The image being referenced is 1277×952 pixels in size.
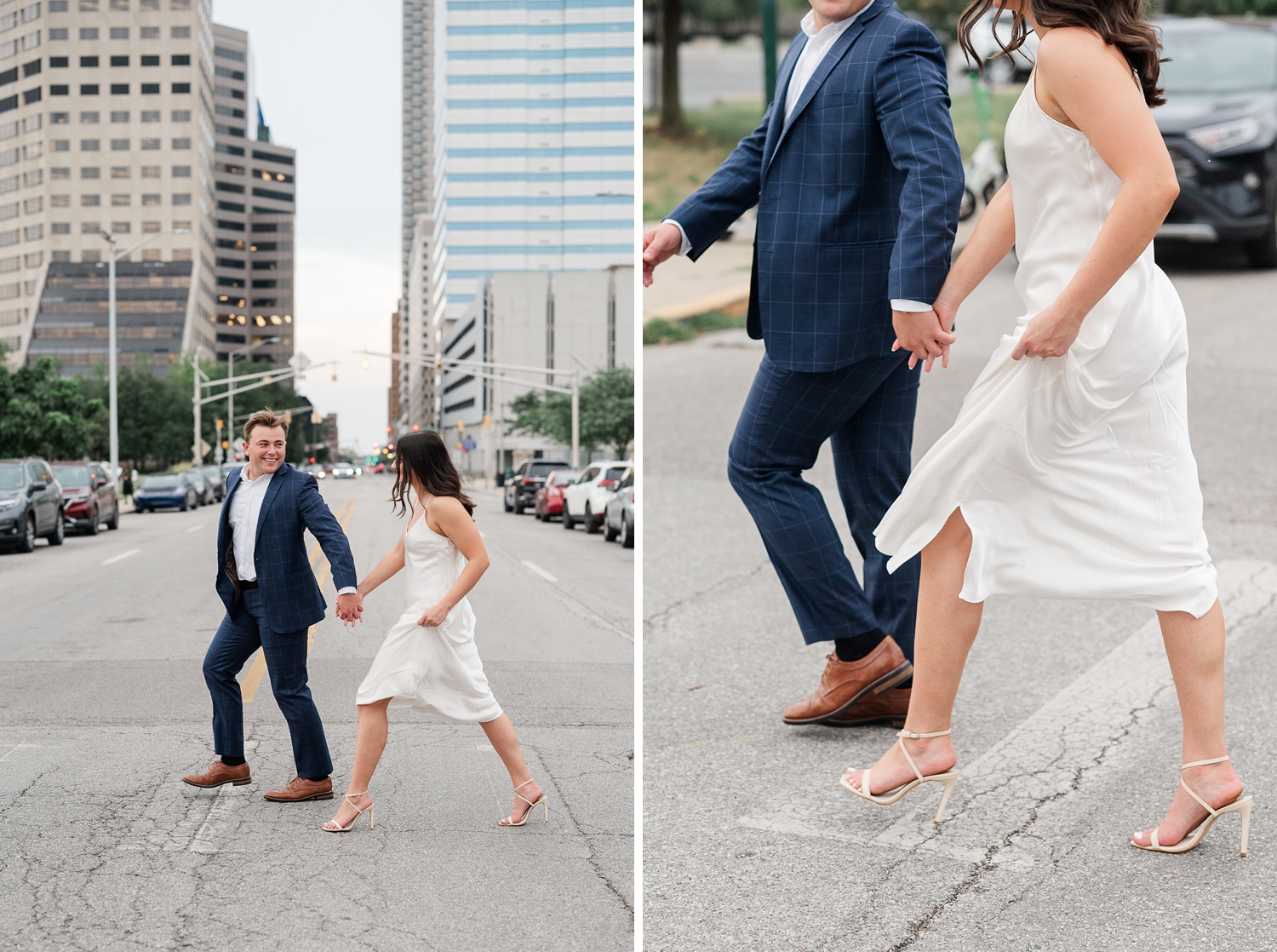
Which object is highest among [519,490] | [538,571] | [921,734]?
[519,490]

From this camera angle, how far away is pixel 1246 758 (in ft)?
12.7

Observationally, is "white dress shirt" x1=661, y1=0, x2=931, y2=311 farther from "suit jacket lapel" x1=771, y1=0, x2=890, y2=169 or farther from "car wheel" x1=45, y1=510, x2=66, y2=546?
"car wheel" x1=45, y1=510, x2=66, y2=546

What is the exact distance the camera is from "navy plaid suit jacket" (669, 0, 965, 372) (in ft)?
10.8

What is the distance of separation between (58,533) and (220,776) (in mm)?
956

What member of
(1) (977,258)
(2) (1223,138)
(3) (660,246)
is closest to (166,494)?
(3) (660,246)

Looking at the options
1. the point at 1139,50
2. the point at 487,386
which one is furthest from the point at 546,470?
the point at 1139,50

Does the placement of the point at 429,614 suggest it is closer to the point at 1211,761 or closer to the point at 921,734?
the point at 921,734

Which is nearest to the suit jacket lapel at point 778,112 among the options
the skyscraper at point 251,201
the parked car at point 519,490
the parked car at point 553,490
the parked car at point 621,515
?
the skyscraper at point 251,201

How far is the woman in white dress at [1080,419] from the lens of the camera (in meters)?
2.81

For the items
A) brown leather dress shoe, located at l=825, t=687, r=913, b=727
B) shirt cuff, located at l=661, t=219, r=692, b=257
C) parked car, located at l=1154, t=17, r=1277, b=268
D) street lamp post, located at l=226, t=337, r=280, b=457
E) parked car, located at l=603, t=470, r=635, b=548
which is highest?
parked car, located at l=1154, t=17, r=1277, b=268

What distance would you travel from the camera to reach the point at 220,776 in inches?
125

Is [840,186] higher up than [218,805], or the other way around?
[840,186]

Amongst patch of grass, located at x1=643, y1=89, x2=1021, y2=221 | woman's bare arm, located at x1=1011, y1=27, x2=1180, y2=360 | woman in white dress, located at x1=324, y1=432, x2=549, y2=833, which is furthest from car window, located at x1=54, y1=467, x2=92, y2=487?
patch of grass, located at x1=643, y1=89, x2=1021, y2=221

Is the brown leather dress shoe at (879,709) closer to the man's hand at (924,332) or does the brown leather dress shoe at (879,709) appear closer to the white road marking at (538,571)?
the man's hand at (924,332)
